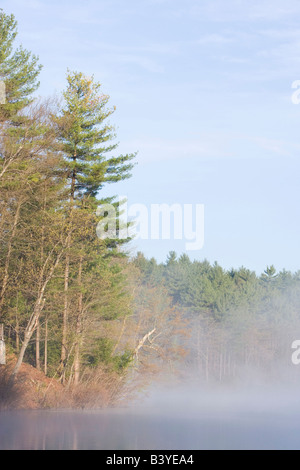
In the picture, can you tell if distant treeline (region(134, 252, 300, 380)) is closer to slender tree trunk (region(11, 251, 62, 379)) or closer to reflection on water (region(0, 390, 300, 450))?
slender tree trunk (region(11, 251, 62, 379))

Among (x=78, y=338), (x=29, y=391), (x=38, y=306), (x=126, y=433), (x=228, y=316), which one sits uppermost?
(x=228, y=316)

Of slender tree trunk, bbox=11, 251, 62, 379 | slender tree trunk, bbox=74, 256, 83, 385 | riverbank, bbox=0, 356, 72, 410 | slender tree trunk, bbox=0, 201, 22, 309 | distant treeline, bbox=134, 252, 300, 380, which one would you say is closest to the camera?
riverbank, bbox=0, 356, 72, 410

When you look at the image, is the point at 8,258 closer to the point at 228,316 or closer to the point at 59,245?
the point at 59,245

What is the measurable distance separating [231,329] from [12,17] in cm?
6769

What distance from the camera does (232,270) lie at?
113 m

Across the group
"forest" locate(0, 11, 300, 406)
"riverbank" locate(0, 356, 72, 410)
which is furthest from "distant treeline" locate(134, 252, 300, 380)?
"riverbank" locate(0, 356, 72, 410)

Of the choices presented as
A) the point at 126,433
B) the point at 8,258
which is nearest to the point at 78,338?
the point at 8,258

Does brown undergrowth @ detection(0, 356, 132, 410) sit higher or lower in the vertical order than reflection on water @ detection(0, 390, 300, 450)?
higher

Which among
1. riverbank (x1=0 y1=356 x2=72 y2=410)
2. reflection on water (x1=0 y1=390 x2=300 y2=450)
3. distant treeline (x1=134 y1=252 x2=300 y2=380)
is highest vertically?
distant treeline (x1=134 y1=252 x2=300 y2=380)

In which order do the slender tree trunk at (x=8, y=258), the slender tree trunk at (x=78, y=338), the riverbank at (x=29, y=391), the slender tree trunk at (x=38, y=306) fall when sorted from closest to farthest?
the riverbank at (x=29, y=391)
the slender tree trunk at (x=8, y=258)
the slender tree trunk at (x=38, y=306)
the slender tree trunk at (x=78, y=338)

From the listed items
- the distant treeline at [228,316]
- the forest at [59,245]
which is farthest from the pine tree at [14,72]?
the distant treeline at [228,316]

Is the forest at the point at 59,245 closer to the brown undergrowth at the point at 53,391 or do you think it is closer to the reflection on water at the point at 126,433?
the brown undergrowth at the point at 53,391

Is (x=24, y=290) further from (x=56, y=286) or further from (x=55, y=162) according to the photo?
(x=55, y=162)
